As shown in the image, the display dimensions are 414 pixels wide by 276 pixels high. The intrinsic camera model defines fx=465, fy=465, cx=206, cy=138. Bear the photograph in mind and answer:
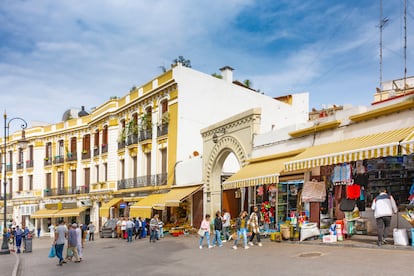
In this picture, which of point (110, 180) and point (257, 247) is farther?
point (110, 180)

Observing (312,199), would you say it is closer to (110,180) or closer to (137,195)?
(137,195)

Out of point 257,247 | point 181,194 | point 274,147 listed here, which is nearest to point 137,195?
point 181,194

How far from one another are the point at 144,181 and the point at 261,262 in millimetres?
21077

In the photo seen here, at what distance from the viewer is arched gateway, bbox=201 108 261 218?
2125cm

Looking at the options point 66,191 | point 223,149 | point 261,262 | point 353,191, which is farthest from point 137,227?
point 66,191

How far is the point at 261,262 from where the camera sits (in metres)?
12.3

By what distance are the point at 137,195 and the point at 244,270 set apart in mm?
22639

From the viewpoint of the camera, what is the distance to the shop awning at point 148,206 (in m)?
26.8

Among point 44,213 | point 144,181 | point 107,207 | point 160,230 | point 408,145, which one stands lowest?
point 44,213

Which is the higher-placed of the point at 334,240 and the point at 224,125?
the point at 224,125

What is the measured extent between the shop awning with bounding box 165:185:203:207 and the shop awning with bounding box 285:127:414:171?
9838mm

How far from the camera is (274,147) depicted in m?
19.4

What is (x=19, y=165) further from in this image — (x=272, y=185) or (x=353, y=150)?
(x=353, y=150)

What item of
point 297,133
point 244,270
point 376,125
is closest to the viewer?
point 244,270
